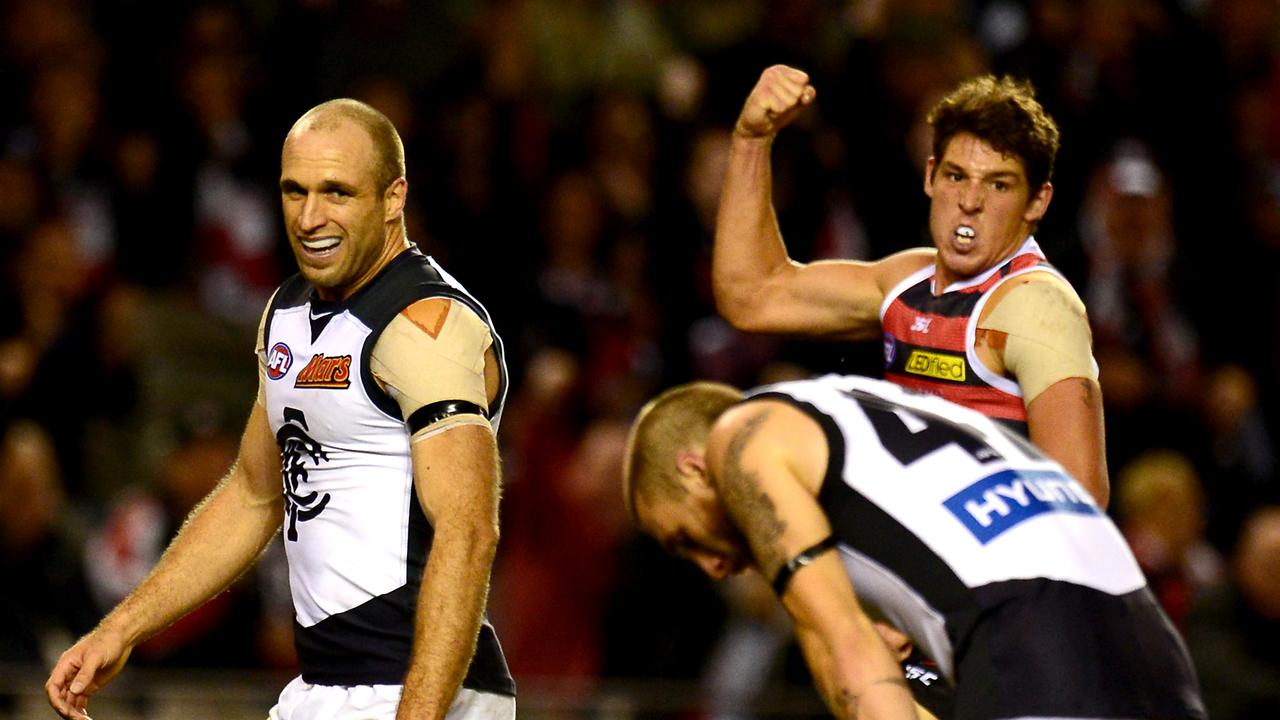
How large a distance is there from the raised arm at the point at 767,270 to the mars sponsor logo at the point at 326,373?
1.34m

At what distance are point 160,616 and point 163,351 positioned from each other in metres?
5.45

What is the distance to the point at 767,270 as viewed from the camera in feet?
16.7

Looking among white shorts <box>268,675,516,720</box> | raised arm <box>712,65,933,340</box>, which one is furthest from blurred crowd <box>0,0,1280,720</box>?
white shorts <box>268,675,516,720</box>

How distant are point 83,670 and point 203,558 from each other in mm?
388

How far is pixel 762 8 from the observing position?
10883 millimetres

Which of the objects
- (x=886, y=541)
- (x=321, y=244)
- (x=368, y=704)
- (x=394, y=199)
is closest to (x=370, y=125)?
(x=394, y=199)

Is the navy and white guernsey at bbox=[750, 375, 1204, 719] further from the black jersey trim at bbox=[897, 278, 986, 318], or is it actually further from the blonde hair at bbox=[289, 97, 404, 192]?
the blonde hair at bbox=[289, 97, 404, 192]

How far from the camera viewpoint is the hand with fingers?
14.2 ft

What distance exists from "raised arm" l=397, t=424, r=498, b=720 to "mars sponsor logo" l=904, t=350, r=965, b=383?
3.76 ft

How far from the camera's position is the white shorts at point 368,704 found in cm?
410

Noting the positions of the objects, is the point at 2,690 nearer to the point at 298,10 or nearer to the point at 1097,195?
the point at 298,10

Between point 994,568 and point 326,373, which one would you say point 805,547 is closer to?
point 994,568

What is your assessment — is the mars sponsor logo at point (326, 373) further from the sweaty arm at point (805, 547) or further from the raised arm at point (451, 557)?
the sweaty arm at point (805, 547)

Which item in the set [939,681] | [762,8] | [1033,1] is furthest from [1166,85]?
[939,681]
